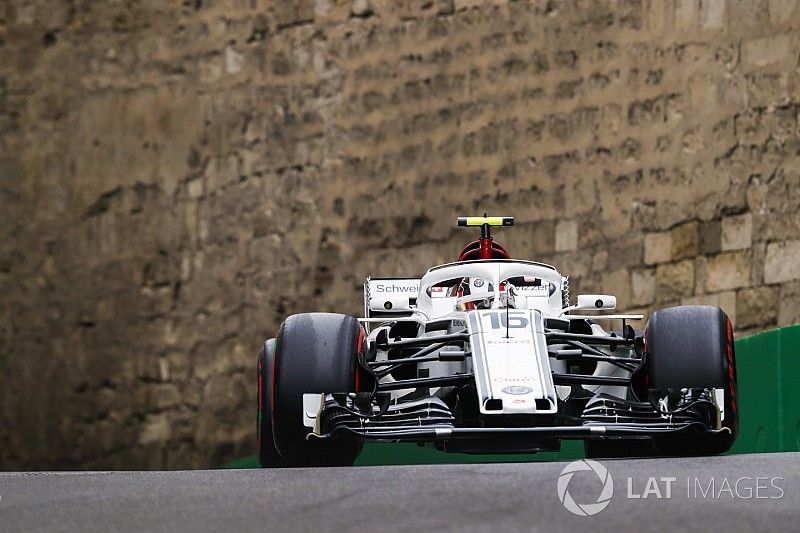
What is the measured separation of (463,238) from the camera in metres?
17.3

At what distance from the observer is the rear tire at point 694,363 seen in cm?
819

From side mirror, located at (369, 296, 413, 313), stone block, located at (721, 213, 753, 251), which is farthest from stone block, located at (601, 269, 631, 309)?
side mirror, located at (369, 296, 413, 313)

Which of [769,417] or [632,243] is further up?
[632,243]

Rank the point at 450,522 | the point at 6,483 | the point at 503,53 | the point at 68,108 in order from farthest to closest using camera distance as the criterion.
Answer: the point at 68,108, the point at 503,53, the point at 6,483, the point at 450,522

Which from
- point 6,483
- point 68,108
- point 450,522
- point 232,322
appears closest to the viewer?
point 450,522

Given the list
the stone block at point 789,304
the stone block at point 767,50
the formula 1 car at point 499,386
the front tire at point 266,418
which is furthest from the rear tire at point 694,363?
the stone block at point 767,50

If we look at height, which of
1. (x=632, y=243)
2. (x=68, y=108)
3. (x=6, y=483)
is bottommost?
(x=6, y=483)

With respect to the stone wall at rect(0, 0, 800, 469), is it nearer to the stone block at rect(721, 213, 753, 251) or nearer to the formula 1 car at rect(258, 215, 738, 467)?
the stone block at rect(721, 213, 753, 251)

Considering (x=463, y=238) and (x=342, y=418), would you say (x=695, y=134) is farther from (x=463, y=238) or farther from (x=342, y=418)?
(x=342, y=418)

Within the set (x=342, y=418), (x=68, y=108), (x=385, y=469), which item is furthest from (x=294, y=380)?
(x=68, y=108)

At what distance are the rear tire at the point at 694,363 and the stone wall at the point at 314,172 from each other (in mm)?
6739

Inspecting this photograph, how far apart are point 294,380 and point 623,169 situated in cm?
809

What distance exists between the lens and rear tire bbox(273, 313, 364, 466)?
8.30 m

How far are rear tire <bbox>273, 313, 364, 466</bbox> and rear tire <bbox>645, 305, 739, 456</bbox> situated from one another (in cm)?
130
